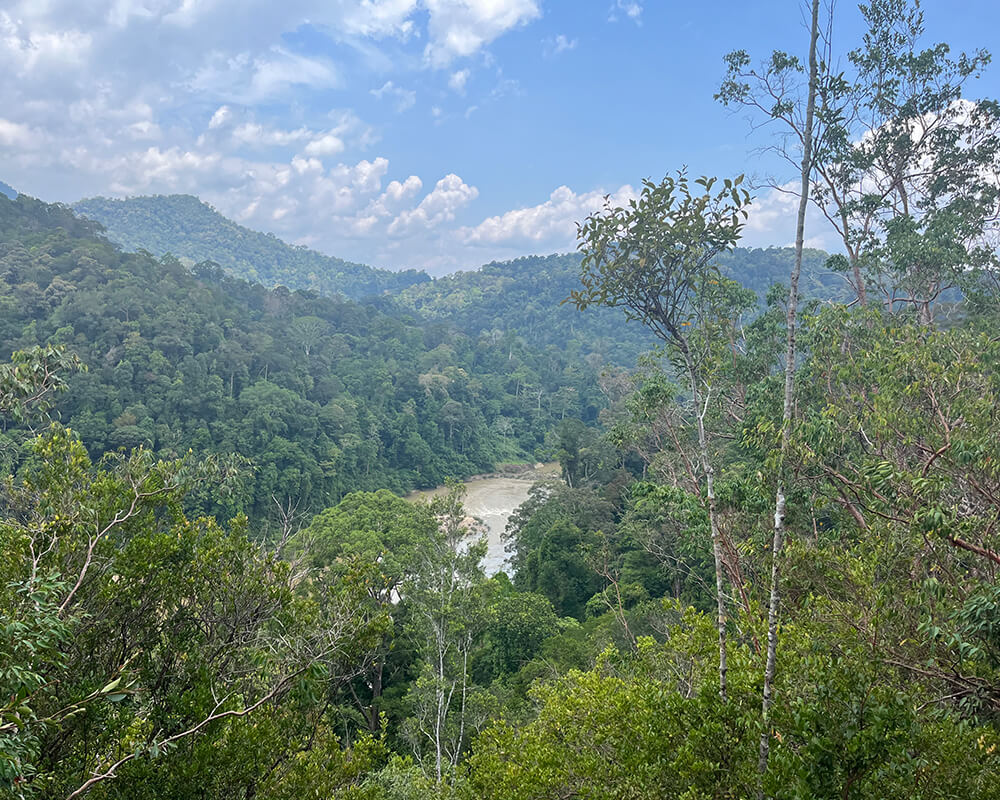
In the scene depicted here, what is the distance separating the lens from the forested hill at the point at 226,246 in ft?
363

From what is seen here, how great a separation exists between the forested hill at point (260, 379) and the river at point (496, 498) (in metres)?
1.71

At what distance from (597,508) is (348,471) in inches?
676

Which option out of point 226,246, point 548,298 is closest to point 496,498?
point 548,298

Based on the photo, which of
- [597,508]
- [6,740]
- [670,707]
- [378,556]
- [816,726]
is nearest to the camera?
[6,740]

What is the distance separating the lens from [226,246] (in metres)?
118

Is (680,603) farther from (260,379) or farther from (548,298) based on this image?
(548,298)

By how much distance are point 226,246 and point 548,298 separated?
71.8 m

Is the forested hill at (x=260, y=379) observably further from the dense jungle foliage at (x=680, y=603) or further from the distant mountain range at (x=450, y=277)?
the dense jungle foliage at (x=680, y=603)

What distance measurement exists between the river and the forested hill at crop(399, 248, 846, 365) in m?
30.6

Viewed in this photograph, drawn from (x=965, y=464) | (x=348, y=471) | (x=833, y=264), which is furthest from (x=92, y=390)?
(x=965, y=464)

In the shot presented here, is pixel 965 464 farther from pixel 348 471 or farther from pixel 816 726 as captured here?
pixel 348 471

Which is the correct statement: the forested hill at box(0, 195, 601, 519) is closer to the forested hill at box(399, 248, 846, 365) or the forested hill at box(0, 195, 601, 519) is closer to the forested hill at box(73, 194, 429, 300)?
the forested hill at box(399, 248, 846, 365)

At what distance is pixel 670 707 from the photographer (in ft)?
11.7

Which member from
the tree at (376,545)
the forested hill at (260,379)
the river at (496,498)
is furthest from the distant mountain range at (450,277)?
the tree at (376,545)
